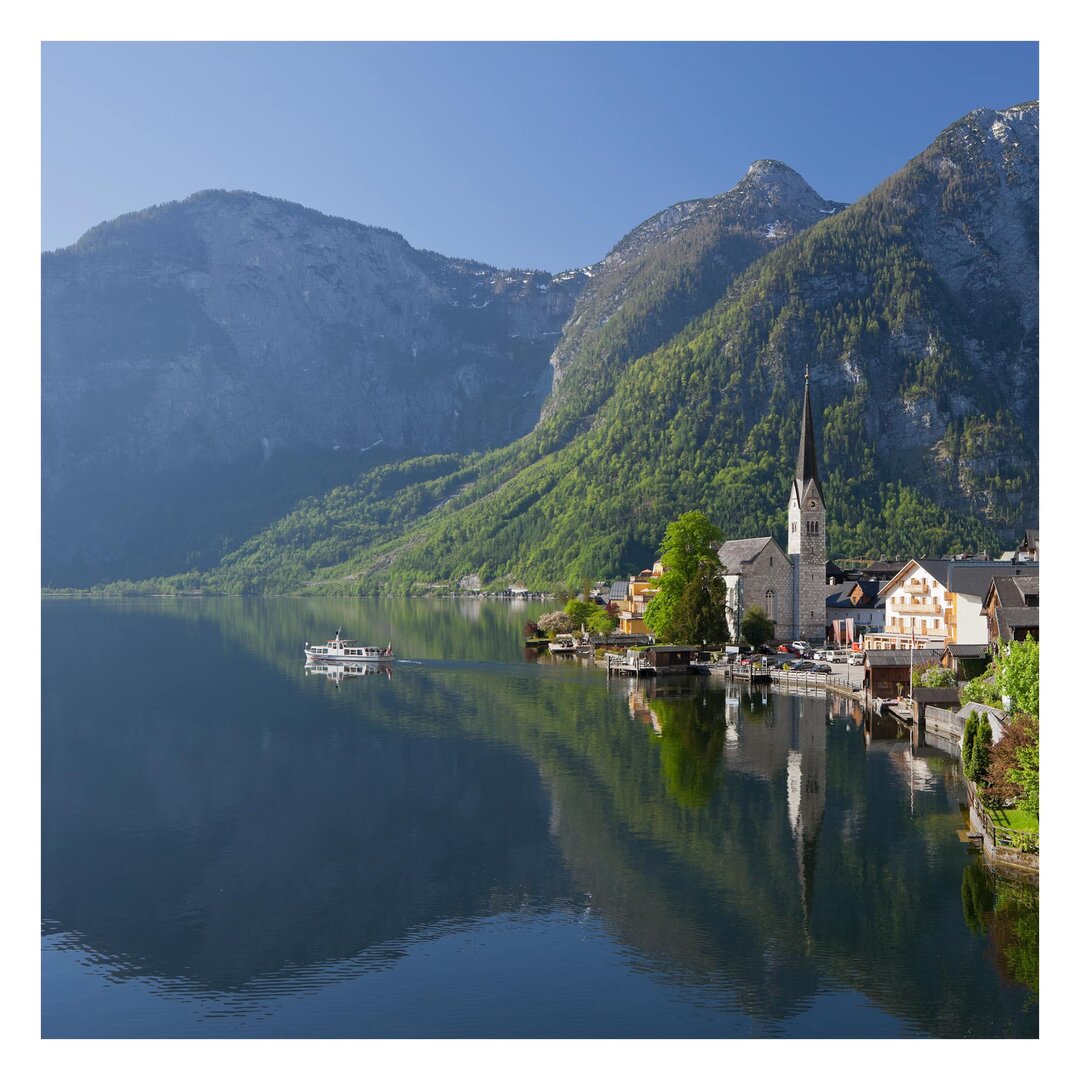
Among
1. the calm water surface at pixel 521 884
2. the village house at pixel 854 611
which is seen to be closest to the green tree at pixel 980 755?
the calm water surface at pixel 521 884

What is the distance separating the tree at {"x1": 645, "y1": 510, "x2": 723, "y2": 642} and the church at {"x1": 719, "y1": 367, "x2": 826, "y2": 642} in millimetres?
5987

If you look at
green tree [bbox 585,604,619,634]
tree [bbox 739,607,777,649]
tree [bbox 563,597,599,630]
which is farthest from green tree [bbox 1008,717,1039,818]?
tree [bbox 563,597,599,630]

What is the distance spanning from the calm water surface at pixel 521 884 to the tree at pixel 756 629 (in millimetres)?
33595

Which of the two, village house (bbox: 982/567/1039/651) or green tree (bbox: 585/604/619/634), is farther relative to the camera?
green tree (bbox: 585/604/619/634)

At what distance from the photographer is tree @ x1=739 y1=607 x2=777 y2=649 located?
101875 millimetres

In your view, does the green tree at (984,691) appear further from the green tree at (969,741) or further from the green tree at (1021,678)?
the green tree at (969,741)

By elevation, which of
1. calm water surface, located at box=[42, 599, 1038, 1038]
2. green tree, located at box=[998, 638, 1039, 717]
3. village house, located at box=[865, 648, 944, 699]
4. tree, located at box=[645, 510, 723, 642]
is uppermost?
tree, located at box=[645, 510, 723, 642]

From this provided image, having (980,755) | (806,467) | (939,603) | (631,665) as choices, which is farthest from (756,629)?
(980,755)

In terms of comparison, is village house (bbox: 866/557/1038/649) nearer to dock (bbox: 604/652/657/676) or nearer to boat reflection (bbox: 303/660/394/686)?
dock (bbox: 604/652/657/676)

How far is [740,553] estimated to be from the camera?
109438 millimetres

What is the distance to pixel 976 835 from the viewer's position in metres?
38.5

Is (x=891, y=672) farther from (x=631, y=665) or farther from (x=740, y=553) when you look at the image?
(x=740, y=553)

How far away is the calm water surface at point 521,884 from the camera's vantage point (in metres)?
26.9
